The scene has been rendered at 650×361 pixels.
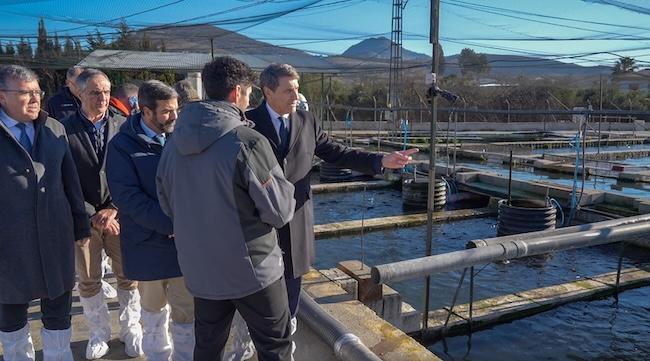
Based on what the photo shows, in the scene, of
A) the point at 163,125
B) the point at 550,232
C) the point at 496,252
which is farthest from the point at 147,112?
the point at 550,232

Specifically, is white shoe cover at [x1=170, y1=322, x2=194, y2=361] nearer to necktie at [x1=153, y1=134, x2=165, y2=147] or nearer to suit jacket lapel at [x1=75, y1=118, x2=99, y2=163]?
necktie at [x1=153, y1=134, x2=165, y2=147]

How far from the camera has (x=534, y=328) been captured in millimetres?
4488

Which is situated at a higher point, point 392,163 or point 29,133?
point 29,133

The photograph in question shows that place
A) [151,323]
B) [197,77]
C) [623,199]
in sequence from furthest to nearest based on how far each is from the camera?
1. [197,77]
2. [623,199]
3. [151,323]

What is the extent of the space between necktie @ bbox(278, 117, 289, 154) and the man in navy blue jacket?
20.0 inches

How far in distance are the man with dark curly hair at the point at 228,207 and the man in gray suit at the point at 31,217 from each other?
720mm

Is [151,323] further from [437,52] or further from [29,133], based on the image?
[437,52]

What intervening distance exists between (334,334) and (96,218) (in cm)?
137

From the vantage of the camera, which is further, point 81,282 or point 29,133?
point 81,282

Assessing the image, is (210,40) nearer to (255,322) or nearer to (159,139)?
(159,139)

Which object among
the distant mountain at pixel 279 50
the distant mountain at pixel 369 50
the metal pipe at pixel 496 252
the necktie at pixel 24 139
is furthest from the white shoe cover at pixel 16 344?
the distant mountain at pixel 369 50

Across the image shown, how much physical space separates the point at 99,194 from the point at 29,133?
21.7 inches

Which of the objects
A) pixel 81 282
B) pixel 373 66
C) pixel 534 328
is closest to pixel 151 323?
pixel 81 282

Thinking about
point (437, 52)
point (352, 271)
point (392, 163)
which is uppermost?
point (437, 52)
